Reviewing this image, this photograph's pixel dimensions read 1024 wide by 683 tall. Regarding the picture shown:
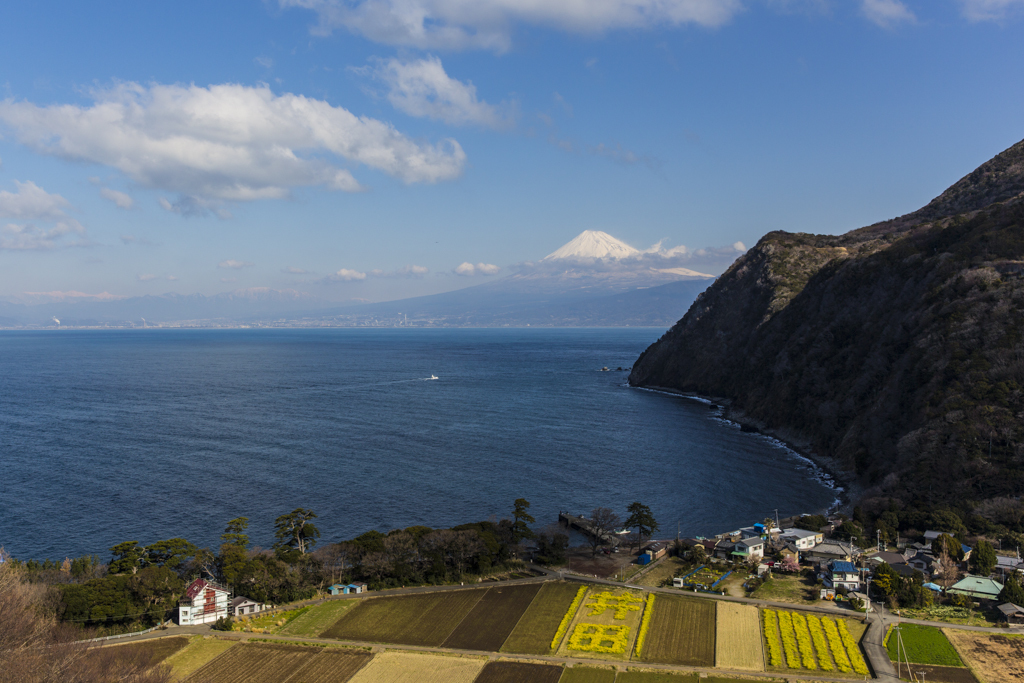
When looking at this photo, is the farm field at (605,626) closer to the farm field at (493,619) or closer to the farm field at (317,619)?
the farm field at (493,619)

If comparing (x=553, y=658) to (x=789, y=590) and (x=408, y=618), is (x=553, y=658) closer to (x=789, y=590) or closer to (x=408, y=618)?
(x=408, y=618)

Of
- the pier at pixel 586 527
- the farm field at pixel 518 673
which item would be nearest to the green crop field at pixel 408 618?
the farm field at pixel 518 673

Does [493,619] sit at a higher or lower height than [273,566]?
lower

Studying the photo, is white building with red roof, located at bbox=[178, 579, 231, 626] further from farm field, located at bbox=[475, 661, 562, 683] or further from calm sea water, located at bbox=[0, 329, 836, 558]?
farm field, located at bbox=[475, 661, 562, 683]

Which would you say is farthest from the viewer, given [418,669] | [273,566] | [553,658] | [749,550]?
[749,550]

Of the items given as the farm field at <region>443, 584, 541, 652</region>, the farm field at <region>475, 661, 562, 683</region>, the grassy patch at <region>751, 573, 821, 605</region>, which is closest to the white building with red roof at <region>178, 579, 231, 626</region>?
the farm field at <region>443, 584, 541, 652</region>

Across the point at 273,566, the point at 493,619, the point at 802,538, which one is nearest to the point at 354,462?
the point at 273,566

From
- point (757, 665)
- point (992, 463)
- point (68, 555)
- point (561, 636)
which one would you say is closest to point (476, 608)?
point (561, 636)
